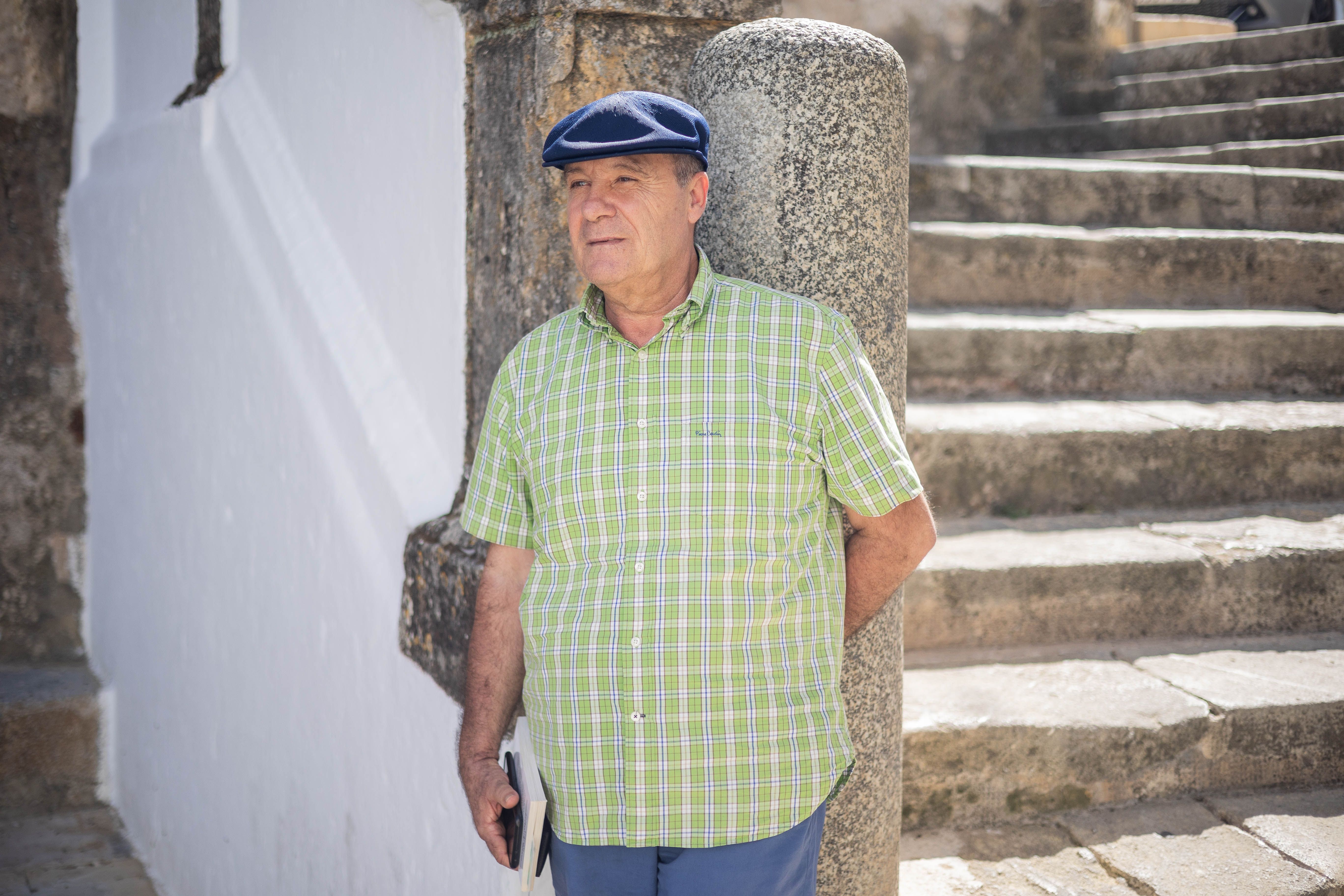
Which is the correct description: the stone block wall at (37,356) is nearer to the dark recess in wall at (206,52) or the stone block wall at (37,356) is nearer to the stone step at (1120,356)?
the dark recess in wall at (206,52)

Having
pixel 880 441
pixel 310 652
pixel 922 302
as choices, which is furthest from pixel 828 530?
pixel 922 302

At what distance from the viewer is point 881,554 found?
175 cm

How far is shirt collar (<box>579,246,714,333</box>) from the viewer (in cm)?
166

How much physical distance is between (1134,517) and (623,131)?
8.31 ft

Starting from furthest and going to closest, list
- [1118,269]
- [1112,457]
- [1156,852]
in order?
[1118,269]
[1112,457]
[1156,852]

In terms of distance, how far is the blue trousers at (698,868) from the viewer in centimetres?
156

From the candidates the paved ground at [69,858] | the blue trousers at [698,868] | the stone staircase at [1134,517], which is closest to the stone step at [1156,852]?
the stone staircase at [1134,517]

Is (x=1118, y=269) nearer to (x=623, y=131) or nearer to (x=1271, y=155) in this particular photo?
(x=1271, y=155)

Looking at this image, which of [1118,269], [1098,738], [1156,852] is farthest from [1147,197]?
[1156,852]

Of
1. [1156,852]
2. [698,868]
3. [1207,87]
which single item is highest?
[1207,87]

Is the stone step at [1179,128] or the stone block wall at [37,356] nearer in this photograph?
the stone block wall at [37,356]

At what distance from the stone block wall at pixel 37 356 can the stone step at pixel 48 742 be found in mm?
271

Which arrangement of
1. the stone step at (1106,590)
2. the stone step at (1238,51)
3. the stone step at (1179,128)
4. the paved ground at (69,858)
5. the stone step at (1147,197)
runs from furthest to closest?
the stone step at (1238,51) → the stone step at (1179,128) → the stone step at (1147,197) → the paved ground at (69,858) → the stone step at (1106,590)

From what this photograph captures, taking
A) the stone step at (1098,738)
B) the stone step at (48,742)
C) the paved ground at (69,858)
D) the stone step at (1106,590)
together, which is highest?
the stone step at (1106,590)
